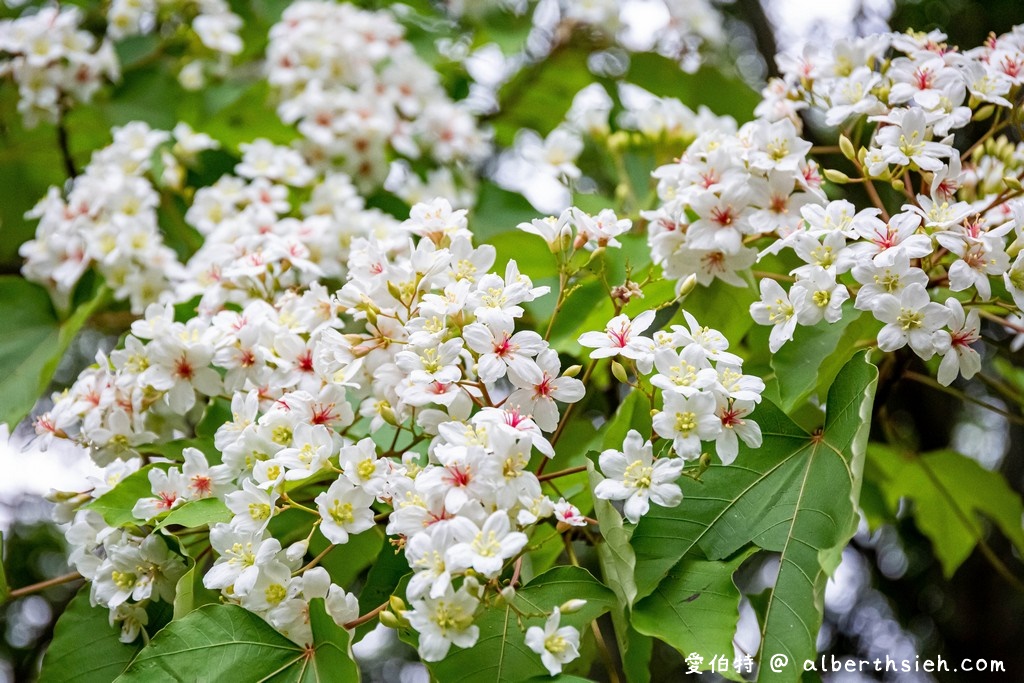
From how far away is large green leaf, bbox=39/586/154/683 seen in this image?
1.12 meters

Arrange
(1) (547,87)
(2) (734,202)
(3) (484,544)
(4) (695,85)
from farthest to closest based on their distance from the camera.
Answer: (1) (547,87), (4) (695,85), (2) (734,202), (3) (484,544)

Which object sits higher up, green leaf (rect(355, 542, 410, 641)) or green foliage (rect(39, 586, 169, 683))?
green leaf (rect(355, 542, 410, 641))

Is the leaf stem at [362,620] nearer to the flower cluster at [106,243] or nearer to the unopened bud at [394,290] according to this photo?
the unopened bud at [394,290]

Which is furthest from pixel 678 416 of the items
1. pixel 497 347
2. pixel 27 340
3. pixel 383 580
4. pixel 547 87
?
pixel 547 87

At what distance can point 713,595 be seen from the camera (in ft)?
3.16

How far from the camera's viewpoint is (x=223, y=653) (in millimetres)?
988

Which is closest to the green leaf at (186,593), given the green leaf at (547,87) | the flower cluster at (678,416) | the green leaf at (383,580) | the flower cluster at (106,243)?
the green leaf at (383,580)

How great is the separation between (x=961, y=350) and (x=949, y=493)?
2.61ft

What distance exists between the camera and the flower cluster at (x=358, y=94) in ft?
6.20

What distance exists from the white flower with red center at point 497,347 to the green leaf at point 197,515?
1.19ft

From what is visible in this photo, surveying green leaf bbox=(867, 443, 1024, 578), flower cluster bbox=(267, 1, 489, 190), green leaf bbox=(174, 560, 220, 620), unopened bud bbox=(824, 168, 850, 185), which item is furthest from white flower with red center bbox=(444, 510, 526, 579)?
flower cluster bbox=(267, 1, 489, 190)

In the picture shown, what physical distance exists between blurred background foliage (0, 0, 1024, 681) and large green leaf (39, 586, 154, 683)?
832mm

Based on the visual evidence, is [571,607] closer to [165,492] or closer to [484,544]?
[484,544]

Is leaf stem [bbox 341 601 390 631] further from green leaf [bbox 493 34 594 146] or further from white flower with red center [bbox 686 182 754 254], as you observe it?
green leaf [bbox 493 34 594 146]
